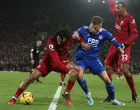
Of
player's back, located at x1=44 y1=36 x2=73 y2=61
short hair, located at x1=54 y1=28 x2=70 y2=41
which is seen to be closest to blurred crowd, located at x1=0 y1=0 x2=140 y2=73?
player's back, located at x1=44 y1=36 x2=73 y2=61

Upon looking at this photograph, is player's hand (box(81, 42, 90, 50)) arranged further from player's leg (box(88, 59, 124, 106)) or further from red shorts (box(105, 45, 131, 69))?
red shorts (box(105, 45, 131, 69))

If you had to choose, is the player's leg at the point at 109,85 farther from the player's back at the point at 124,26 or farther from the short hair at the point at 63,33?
the player's back at the point at 124,26

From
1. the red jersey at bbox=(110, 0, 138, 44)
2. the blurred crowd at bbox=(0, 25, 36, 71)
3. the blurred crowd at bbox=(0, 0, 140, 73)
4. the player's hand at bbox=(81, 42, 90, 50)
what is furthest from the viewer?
the blurred crowd at bbox=(0, 0, 140, 73)

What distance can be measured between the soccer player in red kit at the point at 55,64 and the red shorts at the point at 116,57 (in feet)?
4.46

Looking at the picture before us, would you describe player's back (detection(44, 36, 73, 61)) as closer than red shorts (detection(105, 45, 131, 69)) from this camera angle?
Yes

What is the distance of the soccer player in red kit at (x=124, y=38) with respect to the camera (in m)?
9.23

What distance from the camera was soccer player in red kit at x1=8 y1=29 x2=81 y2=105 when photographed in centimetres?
800

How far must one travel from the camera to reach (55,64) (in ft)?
26.3

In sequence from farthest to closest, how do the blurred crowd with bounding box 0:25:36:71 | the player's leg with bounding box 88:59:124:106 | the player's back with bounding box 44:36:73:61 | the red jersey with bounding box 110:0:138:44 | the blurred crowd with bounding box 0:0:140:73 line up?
the blurred crowd with bounding box 0:0:140:73 → the blurred crowd with bounding box 0:25:36:71 → the red jersey with bounding box 110:0:138:44 → the player's leg with bounding box 88:59:124:106 → the player's back with bounding box 44:36:73:61

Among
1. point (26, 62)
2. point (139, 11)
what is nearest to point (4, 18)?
point (26, 62)

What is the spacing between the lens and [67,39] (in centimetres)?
820

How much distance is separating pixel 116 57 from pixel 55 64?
6.91 ft

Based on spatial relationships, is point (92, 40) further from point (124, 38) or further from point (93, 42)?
point (124, 38)

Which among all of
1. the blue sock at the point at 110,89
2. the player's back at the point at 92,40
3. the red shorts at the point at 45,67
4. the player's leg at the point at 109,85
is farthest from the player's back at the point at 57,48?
the blue sock at the point at 110,89
